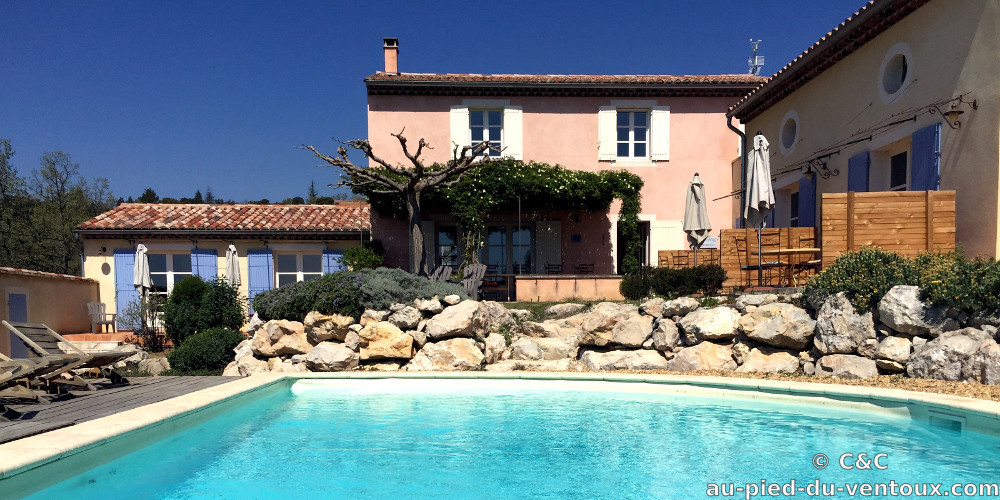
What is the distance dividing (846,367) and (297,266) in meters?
14.7

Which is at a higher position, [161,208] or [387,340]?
[161,208]

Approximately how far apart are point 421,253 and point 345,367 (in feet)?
13.9

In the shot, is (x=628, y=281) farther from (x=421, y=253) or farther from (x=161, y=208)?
(x=161, y=208)

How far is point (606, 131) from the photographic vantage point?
17.1 m

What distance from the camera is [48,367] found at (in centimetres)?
593

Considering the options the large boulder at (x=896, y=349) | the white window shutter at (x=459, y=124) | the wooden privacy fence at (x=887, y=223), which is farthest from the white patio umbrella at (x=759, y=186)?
the white window shutter at (x=459, y=124)

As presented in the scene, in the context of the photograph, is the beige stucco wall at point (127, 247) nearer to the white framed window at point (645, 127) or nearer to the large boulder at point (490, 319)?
the large boulder at point (490, 319)

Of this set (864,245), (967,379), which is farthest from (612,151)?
(967,379)

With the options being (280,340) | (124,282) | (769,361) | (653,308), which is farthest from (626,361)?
(124,282)

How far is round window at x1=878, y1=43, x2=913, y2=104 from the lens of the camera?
370 inches

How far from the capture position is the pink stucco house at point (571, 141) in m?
17.0

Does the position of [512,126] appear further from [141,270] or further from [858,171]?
[141,270]

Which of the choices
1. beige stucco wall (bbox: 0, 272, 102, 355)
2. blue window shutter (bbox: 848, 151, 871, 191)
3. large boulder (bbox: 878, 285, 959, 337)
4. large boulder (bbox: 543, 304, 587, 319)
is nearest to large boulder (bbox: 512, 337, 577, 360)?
large boulder (bbox: 543, 304, 587, 319)

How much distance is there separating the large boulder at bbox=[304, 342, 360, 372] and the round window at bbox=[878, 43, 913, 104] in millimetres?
9931
